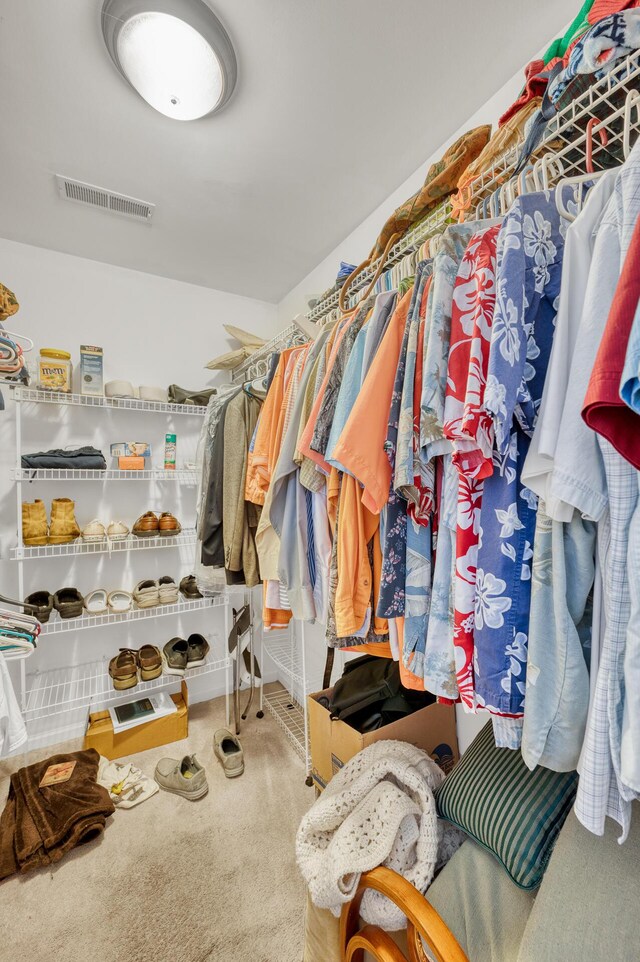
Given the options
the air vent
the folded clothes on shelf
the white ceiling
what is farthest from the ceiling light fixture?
the folded clothes on shelf

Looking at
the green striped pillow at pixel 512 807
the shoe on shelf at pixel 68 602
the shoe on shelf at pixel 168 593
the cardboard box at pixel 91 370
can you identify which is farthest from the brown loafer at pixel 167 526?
the green striped pillow at pixel 512 807

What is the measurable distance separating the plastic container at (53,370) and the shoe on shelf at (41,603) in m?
0.99

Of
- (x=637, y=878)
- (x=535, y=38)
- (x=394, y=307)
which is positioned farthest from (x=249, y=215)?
(x=637, y=878)

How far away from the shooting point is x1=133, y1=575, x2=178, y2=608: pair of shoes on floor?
6.84 ft

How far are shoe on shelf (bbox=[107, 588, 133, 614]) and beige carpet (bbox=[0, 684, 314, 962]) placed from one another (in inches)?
31.2

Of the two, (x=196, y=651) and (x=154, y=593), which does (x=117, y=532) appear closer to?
(x=154, y=593)

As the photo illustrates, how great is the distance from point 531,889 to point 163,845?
128cm

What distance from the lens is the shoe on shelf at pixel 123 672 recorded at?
198 cm

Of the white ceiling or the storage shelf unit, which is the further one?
the storage shelf unit

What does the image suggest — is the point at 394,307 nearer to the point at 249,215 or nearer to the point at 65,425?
the point at 249,215

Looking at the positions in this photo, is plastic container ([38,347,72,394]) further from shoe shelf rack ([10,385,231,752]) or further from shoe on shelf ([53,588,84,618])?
shoe on shelf ([53,588,84,618])

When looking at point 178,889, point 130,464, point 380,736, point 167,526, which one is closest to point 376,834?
point 380,736

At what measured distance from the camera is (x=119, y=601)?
2.07m

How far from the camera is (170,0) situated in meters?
1.02
